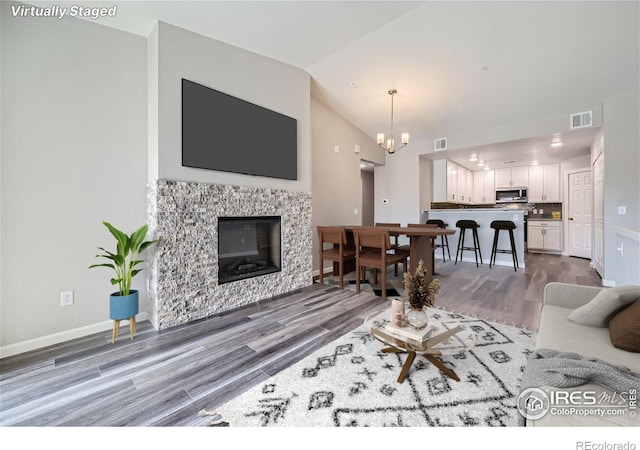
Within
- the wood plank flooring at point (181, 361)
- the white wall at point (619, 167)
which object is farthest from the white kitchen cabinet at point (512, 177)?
the wood plank flooring at point (181, 361)

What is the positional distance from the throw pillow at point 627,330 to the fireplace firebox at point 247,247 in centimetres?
293

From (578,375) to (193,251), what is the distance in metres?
2.80

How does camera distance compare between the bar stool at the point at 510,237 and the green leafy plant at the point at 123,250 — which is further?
the bar stool at the point at 510,237

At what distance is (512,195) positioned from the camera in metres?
7.34

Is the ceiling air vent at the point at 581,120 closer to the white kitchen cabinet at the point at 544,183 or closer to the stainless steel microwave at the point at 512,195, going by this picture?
the white kitchen cabinet at the point at 544,183

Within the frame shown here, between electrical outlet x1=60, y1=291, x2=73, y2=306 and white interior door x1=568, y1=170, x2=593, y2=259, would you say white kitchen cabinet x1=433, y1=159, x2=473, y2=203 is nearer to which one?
white interior door x1=568, y1=170, x2=593, y2=259

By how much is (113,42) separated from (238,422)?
334 cm

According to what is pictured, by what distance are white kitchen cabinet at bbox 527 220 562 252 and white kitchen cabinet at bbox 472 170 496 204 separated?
→ 1.21 metres

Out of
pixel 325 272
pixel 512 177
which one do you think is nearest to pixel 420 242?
pixel 325 272

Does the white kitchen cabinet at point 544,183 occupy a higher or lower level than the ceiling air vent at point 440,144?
lower

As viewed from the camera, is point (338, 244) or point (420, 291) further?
point (338, 244)

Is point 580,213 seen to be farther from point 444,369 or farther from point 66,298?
point 66,298

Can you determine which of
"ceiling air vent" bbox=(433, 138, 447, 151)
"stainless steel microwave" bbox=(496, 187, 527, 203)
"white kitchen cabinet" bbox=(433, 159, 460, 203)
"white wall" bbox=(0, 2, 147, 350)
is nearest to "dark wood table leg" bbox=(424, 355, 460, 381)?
"white wall" bbox=(0, 2, 147, 350)

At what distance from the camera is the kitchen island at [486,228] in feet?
16.5
